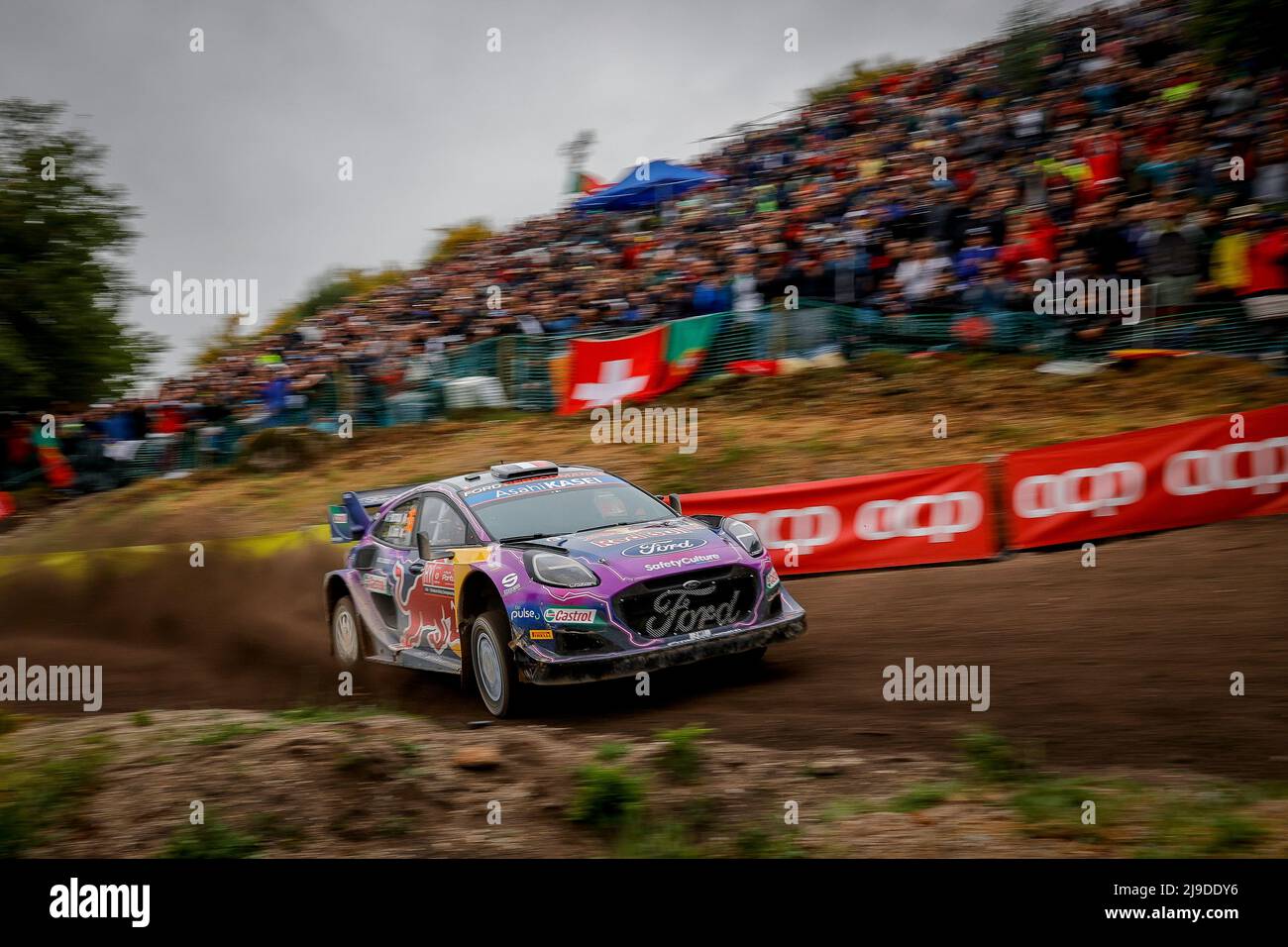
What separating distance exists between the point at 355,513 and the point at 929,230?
10.1 metres

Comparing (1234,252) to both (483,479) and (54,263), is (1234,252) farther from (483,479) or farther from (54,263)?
(54,263)

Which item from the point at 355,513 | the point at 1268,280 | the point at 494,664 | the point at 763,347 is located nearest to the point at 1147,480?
the point at 1268,280

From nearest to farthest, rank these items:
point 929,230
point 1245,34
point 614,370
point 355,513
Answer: point 355,513 → point 1245,34 → point 929,230 → point 614,370

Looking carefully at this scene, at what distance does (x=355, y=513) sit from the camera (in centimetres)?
1047

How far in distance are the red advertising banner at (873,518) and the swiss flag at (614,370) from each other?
22.3ft

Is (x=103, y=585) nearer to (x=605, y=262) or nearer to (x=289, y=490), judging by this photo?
(x=289, y=490)

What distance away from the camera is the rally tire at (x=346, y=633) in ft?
32.3

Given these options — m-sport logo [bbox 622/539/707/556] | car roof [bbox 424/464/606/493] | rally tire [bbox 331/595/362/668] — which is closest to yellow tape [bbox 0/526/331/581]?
rally tire [bbox 331/595/362/668]

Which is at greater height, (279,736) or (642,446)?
(642,446)

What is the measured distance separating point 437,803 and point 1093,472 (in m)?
7.76

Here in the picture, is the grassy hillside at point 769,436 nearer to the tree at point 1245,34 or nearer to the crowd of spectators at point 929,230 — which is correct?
→ the crowd of spectators at point 929,230

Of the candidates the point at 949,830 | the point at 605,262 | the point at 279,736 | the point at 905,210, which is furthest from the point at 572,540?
the point at 605,262

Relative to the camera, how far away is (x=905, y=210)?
17672 mm

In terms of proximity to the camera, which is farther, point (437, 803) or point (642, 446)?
point (642, 446)
